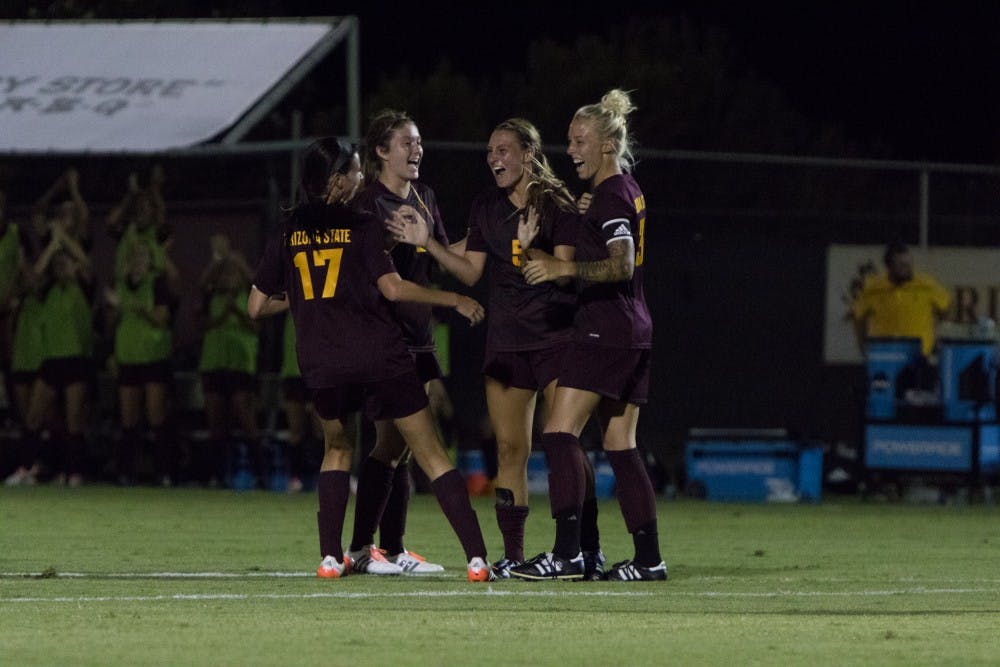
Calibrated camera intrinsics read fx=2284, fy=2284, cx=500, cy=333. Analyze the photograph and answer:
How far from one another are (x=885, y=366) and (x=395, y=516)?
8132 mm

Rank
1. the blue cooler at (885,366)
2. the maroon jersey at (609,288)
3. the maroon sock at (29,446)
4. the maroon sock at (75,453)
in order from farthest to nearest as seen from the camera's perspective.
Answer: the maroon sock at (29,446)
the maroon sock at (75,453)
the blue cooler at (885,366)
the maroon jersey at (609,288)

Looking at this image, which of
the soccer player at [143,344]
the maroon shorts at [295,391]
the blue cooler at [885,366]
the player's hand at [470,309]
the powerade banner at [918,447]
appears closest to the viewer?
the player's hand at [470,309]

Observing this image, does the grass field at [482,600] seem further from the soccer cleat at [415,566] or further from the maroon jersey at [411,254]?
the maroon jersey at [411,254]

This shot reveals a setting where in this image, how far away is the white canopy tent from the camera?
17625 millimetres

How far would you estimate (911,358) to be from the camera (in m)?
18.2

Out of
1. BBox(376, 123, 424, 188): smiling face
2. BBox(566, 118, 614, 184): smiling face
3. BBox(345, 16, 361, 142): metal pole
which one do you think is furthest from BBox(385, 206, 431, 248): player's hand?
BBox(345, 16, 361, 142): metal pole

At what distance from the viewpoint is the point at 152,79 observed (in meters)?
18.5

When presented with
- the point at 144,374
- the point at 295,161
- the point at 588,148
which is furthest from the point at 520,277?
the point at 144,374

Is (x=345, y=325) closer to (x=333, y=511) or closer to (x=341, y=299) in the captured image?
(x=341, y=299)

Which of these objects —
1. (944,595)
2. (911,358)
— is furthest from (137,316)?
(944,595)

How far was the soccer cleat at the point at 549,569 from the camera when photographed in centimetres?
1034

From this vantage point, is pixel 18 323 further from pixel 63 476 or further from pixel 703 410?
pixel 703 410

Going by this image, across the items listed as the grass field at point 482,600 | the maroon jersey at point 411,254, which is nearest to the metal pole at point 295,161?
the grass field at point 482,600

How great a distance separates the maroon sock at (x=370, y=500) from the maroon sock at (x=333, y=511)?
0.30m
